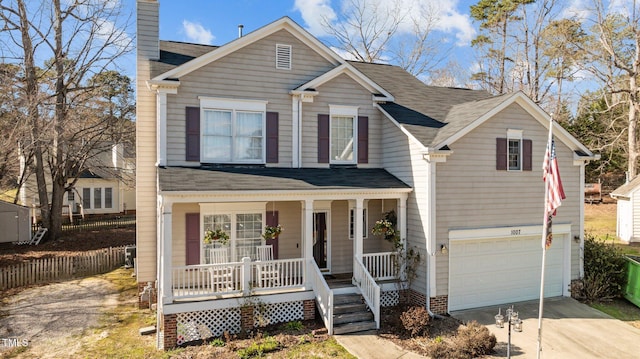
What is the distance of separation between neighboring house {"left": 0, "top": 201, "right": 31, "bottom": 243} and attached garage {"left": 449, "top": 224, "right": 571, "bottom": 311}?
2240cm

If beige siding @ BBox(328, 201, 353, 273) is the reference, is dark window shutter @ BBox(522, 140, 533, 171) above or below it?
above

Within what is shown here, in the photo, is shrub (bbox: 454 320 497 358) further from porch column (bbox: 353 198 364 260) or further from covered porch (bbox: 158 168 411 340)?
porch column (bbox: 353 198 364 260)

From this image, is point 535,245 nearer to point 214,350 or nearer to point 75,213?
point 214,350

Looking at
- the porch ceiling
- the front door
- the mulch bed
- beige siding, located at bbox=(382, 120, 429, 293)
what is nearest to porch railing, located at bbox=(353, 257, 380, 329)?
beige siding, located at bbox=(382, 120, 429, 293)

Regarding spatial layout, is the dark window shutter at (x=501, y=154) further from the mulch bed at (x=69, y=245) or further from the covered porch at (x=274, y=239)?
the mulch bed at (x=69, y=245)

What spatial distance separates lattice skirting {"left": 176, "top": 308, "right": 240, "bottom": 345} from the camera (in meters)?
10.1

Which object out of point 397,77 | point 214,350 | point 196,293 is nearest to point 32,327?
point 196,293

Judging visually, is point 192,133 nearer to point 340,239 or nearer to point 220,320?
point 220,320

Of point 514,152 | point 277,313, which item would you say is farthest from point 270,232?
point 514,152

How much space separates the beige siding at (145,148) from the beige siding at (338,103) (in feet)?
15.4

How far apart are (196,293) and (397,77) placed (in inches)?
451

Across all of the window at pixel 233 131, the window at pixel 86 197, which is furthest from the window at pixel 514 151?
the window at pixel 86 197

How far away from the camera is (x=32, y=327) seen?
1125cm

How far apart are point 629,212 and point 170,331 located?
24.1 metres
